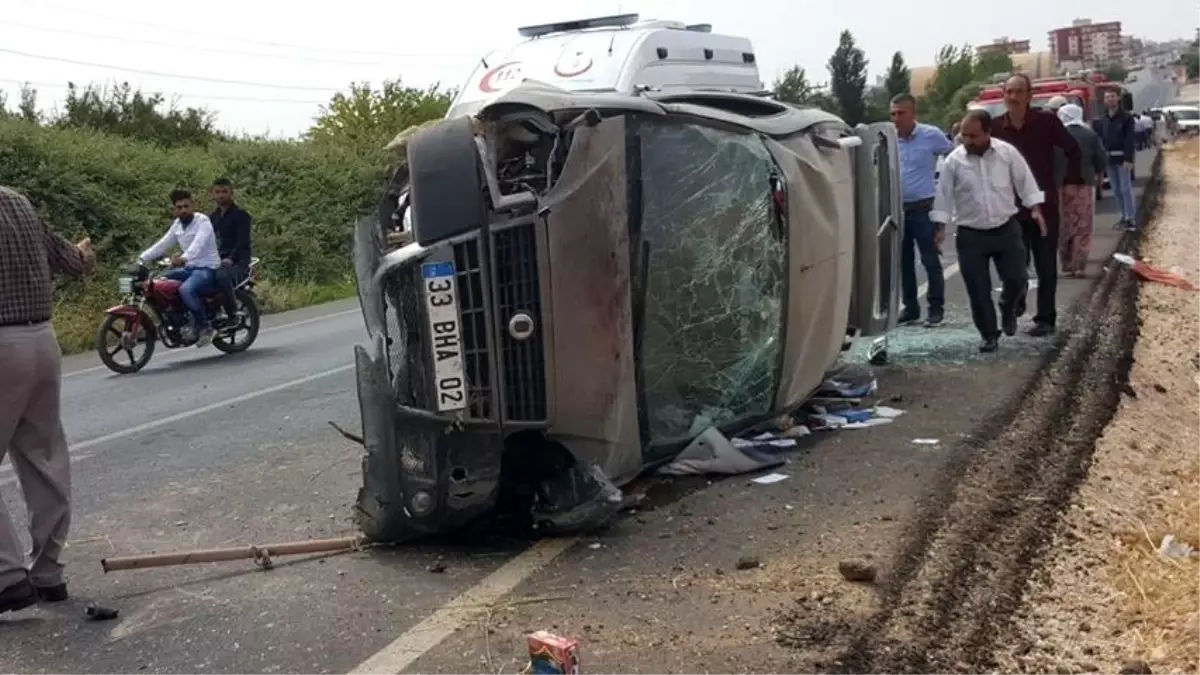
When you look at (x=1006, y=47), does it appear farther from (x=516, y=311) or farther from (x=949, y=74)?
(x=516, y=311)

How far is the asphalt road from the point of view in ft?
13.9

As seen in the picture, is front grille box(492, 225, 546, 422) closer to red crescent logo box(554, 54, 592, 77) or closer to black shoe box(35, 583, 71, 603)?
black shoe box(35, 583, 71, 603)

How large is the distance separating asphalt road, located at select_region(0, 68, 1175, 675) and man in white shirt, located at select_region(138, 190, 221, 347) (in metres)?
3.48

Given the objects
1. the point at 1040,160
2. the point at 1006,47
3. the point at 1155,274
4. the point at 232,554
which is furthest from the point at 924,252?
the point at 1006,47

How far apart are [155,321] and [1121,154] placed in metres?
11.8

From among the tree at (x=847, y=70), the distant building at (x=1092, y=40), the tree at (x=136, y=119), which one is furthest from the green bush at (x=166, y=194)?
the distant building at (x=1092, y=40)

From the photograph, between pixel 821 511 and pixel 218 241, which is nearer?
pixel 821 511

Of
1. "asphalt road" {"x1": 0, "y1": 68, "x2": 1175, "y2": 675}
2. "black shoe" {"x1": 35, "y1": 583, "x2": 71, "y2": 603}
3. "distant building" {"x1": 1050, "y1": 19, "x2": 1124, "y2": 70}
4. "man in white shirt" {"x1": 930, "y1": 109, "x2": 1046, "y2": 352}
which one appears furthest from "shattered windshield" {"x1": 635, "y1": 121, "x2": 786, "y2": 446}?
"distant building" {"x1": 1050, "y1": 19, "x2": 1124, "y2": 70}

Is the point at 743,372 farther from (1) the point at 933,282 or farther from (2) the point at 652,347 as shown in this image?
(1) the point at 933,282

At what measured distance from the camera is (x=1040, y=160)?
9.70 meters

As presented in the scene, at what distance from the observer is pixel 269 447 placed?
25.1 ft

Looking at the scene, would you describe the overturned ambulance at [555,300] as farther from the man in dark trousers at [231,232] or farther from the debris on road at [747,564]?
the man in dark trousers at [231,232]

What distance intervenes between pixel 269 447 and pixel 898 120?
5.47 metres

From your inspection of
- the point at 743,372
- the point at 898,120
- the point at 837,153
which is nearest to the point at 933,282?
the point at 898,120
